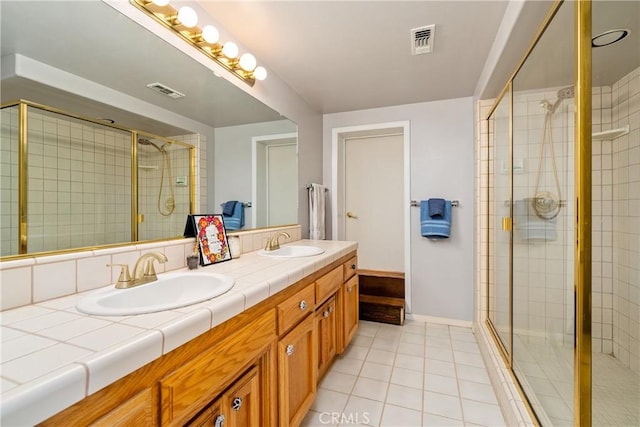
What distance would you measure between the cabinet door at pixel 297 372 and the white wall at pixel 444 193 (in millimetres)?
1661

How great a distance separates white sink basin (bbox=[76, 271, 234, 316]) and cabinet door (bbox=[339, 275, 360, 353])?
41.5 inches

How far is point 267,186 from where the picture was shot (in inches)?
81.4

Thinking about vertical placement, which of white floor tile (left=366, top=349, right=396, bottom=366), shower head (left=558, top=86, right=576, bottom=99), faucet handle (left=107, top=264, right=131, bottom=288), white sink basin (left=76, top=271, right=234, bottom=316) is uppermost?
shower head (left=558, top=86, right=576, bottom=99)

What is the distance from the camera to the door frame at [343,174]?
2.79m

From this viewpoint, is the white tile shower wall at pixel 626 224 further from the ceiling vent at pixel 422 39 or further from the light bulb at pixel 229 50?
the light bulb at pixel 229 50

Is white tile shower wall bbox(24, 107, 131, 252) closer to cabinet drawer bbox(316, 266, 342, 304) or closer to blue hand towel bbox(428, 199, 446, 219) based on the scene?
cabinet drawer bbox(316, 266, 342, 304)

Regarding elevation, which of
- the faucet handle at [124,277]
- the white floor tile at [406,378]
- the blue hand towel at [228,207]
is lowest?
the white floor tile at [406,378]

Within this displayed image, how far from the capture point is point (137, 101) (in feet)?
3.79

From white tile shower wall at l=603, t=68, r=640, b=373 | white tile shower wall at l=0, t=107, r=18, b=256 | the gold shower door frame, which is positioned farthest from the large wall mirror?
white tile shower wall at l=603, t=68, r=640, b=373

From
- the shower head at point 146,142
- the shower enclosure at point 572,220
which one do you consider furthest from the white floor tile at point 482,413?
the shower head at point 146,142

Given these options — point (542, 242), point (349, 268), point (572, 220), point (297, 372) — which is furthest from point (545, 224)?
point (297, 372)

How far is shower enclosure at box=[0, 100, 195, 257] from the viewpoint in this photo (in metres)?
0.80

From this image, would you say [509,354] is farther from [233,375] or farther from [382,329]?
[233,375]

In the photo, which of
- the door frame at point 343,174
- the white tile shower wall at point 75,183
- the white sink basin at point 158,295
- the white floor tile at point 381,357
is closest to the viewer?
the white sink basin at point 158,295
